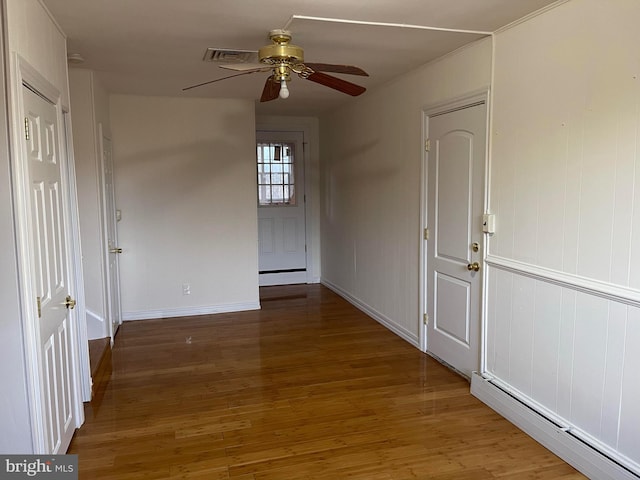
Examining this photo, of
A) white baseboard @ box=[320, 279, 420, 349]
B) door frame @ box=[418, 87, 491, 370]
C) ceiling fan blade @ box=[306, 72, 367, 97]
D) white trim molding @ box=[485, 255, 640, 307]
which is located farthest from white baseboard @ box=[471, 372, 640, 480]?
ceiling fan blade @ box=[306, 72, 367, 97]

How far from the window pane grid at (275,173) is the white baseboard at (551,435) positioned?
4.17 metres

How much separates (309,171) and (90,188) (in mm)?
3366

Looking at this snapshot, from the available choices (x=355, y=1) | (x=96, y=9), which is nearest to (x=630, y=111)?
(x=355, y=1)

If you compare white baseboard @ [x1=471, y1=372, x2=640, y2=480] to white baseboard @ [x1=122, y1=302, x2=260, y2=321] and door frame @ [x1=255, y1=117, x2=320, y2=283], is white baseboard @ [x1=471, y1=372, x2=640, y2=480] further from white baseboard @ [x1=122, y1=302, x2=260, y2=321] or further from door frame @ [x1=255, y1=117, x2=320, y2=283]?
door frame @ [x1=255, y1=117, x2=320, y2=283]

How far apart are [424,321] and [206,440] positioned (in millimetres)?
2089

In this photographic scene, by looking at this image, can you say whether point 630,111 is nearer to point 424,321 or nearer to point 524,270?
point 524,270

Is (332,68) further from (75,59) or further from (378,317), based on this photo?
(378,317)

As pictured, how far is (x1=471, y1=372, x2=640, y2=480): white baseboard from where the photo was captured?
2.33 metres

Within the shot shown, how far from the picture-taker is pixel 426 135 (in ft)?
12.9

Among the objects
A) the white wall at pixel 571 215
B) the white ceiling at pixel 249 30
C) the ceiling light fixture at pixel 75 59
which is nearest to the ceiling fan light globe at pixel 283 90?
the white ceiling at pixel 249 30

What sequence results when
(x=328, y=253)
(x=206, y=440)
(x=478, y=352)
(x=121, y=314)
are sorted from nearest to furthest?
1. (x=206, y=440)
2. (x=478, y=352)
3. (x=121, y=314)
4. (x=328, y=253)

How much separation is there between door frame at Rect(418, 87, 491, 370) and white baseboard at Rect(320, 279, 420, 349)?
18 cm

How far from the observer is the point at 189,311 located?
17.9 ft

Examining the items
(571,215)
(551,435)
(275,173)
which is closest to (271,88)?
(571,215)
